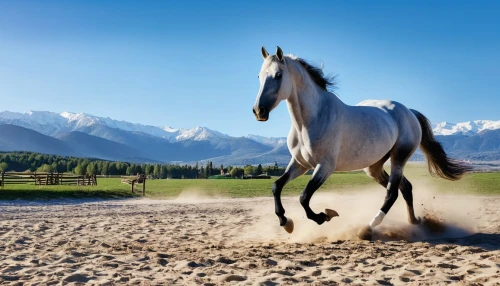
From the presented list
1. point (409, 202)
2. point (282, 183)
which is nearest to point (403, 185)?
point (409, 202)

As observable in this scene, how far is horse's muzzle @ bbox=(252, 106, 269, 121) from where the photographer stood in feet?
19.8

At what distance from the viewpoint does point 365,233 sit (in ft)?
23.8

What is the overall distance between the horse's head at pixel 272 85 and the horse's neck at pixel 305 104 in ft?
0.80

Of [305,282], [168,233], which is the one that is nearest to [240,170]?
[168,233]

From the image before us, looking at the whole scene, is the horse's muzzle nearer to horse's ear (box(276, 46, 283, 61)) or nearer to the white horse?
the white horse

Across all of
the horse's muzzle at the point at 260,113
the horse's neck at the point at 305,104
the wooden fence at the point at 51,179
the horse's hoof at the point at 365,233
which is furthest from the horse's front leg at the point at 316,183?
the wooden fence at the point at 51,179

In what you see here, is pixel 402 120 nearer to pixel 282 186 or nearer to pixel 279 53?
pixel 282 186

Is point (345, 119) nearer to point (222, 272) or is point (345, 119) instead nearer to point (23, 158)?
point (222, 272)

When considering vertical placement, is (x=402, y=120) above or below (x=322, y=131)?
above

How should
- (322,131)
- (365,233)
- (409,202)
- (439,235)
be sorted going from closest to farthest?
(322,131) < (365,233) < (439,235) < (409,202)

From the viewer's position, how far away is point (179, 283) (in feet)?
15.6

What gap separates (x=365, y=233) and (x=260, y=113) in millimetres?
3019

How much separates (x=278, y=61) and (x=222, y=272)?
3.34 metres

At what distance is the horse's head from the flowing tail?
3853 mm
